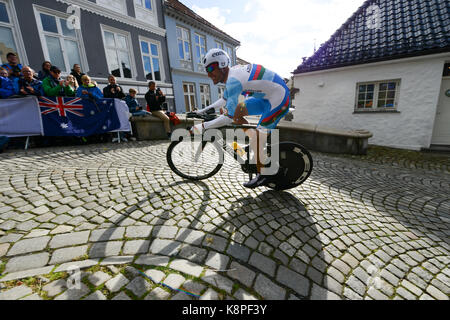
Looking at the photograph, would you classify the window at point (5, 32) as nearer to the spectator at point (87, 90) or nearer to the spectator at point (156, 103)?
the spectator at point (87, 90)

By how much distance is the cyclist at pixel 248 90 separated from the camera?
2.64 metres

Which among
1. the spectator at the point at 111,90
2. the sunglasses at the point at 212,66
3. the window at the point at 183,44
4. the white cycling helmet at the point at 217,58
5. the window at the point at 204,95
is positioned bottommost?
the sunglasses at the point at 212,66

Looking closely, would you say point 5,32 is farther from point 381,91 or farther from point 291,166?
point 381,91

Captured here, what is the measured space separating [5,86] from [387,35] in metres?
13.9

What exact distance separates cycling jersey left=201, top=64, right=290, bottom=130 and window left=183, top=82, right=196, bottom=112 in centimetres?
1482

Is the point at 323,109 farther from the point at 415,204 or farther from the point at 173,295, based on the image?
the point at 173,295

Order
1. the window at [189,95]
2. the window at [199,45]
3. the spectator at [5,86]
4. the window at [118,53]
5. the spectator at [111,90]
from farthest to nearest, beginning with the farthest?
1. the window at [199,45]
2. the window at [189,95]
3. the window at [118,53]
4. the spectator at [111,90]
5. the spectator at [5,86]

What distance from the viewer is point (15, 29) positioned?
7734 mm

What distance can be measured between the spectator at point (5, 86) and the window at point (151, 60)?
877cm

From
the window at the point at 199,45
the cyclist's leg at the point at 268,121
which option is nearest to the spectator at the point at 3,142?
the cyclist's leg at the point at 268,121

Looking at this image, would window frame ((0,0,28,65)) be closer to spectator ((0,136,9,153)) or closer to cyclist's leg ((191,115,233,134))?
spectator ((0,136,9,153))

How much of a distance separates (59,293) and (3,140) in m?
5.77

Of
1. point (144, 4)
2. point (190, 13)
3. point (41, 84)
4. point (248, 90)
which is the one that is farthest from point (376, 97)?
point (190, 13)

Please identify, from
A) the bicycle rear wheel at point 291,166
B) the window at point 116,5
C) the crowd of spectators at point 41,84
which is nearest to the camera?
the bicycle rear wheel at point 291,166
